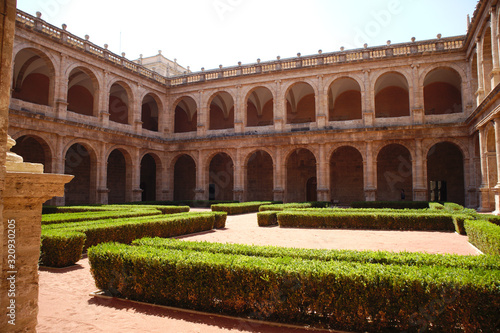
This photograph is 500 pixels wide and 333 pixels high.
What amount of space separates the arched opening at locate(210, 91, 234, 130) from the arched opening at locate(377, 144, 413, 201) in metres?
14.0

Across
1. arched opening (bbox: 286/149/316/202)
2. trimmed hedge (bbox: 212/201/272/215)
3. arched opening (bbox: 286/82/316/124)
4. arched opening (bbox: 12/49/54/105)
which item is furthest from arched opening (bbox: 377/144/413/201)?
arched opening (bbox: 12/49/54/105)

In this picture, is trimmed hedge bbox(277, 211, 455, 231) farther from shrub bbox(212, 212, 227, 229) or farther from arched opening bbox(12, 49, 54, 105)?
arched opening bbox(12, 49, 54, 105)

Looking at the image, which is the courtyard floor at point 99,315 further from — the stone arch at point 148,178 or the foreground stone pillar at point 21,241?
the stone arch at point 148,178

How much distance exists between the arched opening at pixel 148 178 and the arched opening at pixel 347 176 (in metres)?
17.2

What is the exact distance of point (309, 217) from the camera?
1245cm

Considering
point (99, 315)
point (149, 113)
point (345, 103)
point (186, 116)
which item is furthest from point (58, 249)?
point (186, 116)

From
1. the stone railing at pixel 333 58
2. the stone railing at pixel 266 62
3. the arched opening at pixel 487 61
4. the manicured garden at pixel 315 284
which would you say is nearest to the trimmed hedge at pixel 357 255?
the manicured garden at pixel 315 284

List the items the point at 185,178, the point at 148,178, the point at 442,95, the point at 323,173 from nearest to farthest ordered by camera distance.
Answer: the point at 323,173, the point at 442,95, the point at 148,178, the point at 185,178

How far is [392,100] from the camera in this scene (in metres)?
25.8

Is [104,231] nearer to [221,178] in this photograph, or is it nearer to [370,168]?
[370,168]

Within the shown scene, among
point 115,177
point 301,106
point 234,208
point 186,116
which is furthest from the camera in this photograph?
point 186,116

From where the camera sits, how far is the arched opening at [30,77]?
65.0 ft

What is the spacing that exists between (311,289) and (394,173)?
77.7 feet

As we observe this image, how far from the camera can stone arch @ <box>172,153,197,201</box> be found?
31.2 m
